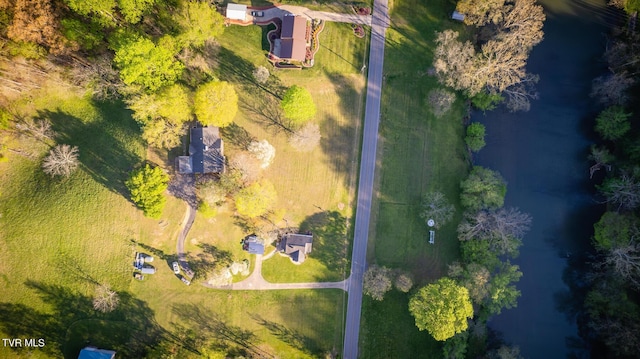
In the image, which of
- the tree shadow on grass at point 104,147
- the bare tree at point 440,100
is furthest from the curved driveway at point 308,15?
the tree shadow on grass at point 104,147

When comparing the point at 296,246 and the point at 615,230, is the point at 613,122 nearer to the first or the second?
the point at 615,230

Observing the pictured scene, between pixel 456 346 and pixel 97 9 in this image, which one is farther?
pixel 456 346

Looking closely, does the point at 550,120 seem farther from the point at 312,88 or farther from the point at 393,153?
the point at 312,88

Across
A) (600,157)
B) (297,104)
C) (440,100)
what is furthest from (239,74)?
(600,157)

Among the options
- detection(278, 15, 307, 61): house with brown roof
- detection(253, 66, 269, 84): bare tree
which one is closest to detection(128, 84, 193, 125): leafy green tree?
detection(253, 66, 269, 84): bare tree

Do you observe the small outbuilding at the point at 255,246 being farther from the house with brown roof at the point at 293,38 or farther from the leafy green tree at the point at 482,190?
the leafy green tree at the point at 482,190
